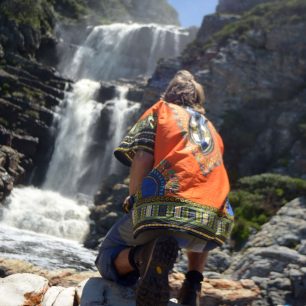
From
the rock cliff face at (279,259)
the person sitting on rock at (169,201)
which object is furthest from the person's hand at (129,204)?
the rock cliff face at (279,259)

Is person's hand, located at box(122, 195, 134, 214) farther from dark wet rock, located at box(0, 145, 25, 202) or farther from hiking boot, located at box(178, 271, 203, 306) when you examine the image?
dark wet rock, located at box(0, 145, 25, 202)

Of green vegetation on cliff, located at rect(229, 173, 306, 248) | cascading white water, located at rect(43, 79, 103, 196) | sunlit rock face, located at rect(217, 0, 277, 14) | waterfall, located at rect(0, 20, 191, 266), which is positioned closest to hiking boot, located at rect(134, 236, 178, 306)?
waterfall, located at rect(0, 20, 191, 266)

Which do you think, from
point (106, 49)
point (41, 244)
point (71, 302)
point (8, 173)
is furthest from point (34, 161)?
point (71, 302)

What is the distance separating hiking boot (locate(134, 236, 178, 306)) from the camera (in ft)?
9.64

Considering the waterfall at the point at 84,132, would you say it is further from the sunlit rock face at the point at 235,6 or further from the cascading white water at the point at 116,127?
the sunlit rock face at the point at 235,6

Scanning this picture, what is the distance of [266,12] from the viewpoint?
91.3 ft

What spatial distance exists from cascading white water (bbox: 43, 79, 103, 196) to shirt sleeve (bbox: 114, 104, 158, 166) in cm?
2224

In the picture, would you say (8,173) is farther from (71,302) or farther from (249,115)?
(71,302)

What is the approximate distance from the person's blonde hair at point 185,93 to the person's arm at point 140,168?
0.71 m

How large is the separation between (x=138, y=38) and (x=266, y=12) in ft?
61.8

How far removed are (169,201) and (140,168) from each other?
0.44 meters

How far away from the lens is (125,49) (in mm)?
43594

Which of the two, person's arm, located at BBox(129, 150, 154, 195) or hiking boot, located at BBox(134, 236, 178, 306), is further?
person's arm, located at BBox(129, 150, 154, 195)

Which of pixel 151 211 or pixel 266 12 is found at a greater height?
pixel 266 12
